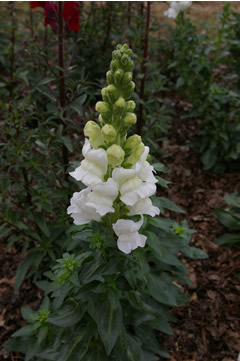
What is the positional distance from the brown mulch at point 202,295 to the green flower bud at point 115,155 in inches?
89.8

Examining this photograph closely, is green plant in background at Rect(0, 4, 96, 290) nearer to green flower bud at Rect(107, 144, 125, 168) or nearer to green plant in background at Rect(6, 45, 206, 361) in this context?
green plant in background at Rect(6, 45, 206, 361)

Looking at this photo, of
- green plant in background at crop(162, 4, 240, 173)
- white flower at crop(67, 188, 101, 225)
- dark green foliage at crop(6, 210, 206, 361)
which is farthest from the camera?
green plant in background at crop(162, 4, 240, 173)

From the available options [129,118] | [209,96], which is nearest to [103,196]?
[129,118]

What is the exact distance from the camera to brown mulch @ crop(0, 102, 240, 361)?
3.43 m

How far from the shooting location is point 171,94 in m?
6.95

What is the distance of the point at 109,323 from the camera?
7.66 ft

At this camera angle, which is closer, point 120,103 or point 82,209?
point 120,103

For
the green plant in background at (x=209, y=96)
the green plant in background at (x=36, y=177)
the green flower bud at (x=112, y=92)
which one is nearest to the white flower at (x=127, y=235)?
the green flower bud at (x=112, y=92)

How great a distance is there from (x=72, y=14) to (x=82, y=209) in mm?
2359

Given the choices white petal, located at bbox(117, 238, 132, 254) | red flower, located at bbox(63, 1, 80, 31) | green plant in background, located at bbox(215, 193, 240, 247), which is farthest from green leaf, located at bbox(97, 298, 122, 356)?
red flower, located at bbox(63, 1, 80, 31)

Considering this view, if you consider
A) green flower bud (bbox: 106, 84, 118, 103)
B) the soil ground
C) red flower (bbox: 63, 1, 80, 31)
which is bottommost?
the soil ground

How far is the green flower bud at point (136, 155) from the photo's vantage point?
2066 mm

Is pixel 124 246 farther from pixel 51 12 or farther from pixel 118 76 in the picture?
pixel 51 12

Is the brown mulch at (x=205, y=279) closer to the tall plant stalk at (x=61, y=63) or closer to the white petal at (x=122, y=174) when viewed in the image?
the tall plant stalk at (x=61, y=63)
